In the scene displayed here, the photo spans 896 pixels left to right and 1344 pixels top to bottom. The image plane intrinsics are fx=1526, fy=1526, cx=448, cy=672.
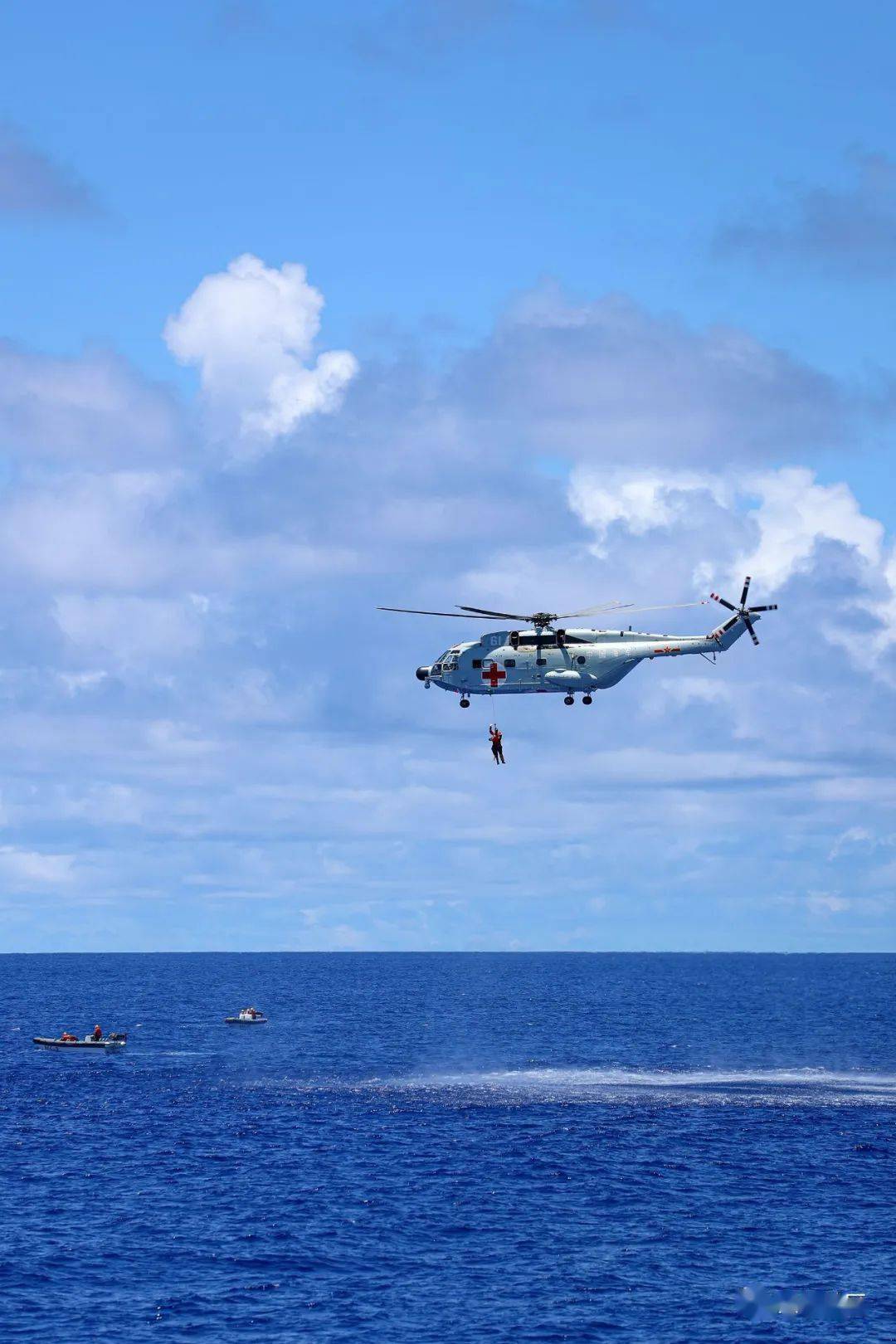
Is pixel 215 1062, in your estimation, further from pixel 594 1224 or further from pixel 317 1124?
pixel 594 1224

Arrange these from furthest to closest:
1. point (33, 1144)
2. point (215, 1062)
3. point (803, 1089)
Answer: point (215, 1062) → point (803, 1089) → point (33, 1144)

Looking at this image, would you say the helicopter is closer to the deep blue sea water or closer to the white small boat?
the deep blue sea water

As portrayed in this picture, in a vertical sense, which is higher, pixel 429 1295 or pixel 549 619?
pixel 549 619

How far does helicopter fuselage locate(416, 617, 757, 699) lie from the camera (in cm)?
10506

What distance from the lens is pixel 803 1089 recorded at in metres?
159

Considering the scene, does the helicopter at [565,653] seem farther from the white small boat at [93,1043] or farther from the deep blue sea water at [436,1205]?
the white small boat at [93,1043]

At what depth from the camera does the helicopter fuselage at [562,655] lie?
345ft

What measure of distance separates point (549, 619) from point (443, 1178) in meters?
42.3

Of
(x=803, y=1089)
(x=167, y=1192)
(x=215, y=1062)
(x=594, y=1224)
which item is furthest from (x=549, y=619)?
(x=215, y=1062)

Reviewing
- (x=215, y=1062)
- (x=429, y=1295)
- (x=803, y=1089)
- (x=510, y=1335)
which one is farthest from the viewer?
(x=215, y=1062)

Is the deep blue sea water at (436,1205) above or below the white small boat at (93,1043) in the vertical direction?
below

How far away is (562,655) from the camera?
105 metres

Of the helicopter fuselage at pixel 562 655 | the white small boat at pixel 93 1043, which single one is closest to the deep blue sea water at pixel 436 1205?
the white small boat at pixel 93 1043

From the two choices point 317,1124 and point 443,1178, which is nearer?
point 443,1178
